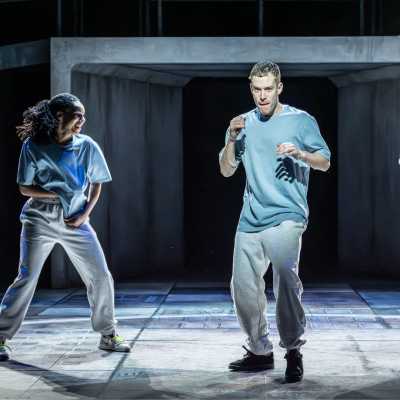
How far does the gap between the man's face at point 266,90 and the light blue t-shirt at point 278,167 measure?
96 millimetres

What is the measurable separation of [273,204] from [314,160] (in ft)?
1.28

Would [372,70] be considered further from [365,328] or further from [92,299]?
[92,299]

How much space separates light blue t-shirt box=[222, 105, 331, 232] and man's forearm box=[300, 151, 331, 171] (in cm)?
4

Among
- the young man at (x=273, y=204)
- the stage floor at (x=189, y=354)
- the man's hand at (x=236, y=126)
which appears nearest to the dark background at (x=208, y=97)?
the stage floor at (x=189, y=354)

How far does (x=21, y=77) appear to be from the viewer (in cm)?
1359

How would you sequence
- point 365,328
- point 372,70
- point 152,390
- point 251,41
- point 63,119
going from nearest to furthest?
point 152,390 < point 63,119 < point 365,328 < point 251,41 < point 372,70

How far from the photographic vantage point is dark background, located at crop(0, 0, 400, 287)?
41.4ft

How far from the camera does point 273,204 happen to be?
5.80m

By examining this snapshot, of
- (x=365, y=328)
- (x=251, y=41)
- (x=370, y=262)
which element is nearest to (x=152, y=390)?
(x=365, y=328)

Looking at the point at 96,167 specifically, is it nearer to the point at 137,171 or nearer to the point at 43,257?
the point at 43,257

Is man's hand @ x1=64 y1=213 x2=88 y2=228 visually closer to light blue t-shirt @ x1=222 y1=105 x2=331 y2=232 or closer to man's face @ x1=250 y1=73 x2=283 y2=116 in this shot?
light blue t-shirt @ x1=222 y1=105 x2=331 y2=232

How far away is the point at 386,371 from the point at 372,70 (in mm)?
6939

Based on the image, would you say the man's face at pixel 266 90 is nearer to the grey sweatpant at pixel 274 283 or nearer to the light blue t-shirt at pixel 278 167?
the light blue t-shirt at pixel 278 167

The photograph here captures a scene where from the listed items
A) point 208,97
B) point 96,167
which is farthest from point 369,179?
point 96,167
